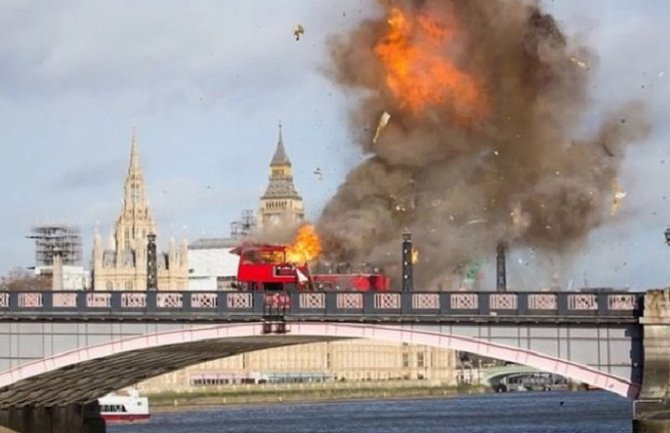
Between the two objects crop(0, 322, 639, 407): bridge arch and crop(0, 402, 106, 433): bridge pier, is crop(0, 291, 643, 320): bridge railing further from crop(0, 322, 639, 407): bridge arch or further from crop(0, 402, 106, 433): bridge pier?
crop(0, 402, 106, 433): bridge pier

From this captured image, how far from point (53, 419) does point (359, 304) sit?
81.4 feet

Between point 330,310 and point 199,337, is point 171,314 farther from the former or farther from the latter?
point 330,310

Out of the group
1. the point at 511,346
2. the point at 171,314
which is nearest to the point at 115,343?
the point at 171,314

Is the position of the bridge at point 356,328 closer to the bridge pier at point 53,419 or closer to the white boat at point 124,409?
the bridge pier at point 53,419

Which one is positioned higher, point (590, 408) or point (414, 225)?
point (414, 225)

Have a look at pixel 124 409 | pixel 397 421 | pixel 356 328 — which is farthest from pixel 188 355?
pixel 397 421

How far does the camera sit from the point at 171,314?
83.9 meters

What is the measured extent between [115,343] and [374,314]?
1199cm

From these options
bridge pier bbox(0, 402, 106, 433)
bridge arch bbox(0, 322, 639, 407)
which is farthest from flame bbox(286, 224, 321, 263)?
bridge pier bbox(0, 402, 106, 433)

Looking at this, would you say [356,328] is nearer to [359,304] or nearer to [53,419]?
[359,304]

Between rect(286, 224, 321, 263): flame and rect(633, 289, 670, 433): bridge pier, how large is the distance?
22479mm

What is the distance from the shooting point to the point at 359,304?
8162 cm

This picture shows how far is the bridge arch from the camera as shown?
79188 mm

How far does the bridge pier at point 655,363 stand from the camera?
73.9 m
